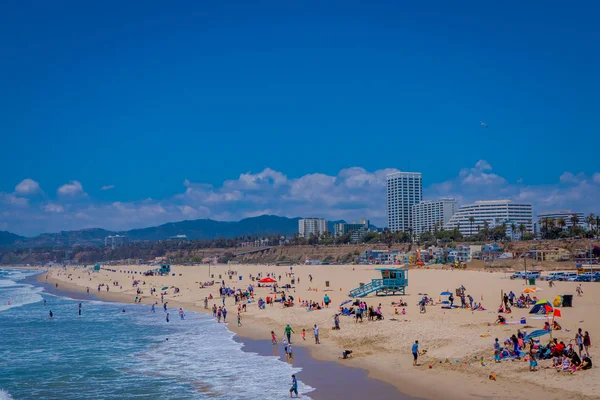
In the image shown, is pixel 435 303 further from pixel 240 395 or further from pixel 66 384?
pixel 66 384

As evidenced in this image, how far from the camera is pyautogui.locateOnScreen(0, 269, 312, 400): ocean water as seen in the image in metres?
17.5

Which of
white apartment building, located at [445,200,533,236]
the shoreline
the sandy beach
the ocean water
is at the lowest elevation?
the ocean water

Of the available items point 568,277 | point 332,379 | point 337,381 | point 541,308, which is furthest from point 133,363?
point 568,277

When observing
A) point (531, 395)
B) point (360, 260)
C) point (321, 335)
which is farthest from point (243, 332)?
point (360, 260)

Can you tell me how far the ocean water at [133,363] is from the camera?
17516mm

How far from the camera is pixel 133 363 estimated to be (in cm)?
2214

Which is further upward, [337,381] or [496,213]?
[496,213]

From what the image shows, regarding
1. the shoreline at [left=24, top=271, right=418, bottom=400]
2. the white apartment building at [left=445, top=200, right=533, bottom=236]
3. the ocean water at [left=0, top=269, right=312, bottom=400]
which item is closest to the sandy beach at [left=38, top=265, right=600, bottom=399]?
the shoreline at [left=24, top=271, right=418, bottom=400]

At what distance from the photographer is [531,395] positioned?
13.8m

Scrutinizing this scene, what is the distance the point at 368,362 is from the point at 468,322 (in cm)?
653

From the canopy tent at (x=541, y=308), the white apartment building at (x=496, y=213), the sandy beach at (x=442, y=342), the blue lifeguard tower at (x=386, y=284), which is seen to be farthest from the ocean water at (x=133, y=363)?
the white apartment building at (x=496, y=213)

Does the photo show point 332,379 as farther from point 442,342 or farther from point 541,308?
point 541,308

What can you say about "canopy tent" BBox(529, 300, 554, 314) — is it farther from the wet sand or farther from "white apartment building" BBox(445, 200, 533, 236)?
"white apartment building" BBox(445, 200, 533, 236)

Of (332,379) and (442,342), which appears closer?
(332,379)
